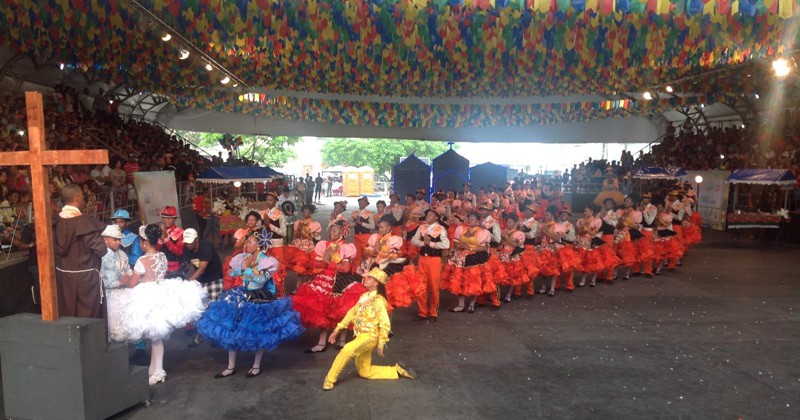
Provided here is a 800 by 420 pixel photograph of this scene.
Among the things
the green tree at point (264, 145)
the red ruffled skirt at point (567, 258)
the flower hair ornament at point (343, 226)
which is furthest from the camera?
the green tree at point (264, 145)

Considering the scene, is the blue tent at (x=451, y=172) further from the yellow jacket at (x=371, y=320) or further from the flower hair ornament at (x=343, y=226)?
the yellow jacket at (x=371, y=320)

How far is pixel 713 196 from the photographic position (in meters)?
20.3

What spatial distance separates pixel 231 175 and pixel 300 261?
7601 millimetres

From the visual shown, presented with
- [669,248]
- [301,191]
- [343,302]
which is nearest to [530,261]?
[343,302]

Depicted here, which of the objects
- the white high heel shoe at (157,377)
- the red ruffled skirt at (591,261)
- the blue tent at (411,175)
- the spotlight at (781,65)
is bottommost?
the white high heel shoe at (157,377)

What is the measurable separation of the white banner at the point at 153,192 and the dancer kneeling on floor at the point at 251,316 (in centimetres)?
720

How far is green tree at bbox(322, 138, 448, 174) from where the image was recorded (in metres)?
49.7

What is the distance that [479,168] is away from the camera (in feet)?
87.2

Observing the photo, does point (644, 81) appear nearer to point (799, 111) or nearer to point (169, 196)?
point (799, 111)

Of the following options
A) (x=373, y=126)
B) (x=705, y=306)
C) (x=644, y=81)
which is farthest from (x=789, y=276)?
(x=373, y=126)

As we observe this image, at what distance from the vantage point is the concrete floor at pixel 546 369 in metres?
5.48

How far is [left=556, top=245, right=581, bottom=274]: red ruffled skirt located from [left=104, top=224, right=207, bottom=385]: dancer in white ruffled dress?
6692mm

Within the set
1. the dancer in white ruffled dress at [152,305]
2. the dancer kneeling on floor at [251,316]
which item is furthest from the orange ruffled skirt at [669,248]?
the dancer in white ruffled dress at [152,305]

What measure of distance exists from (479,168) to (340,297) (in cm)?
2049
